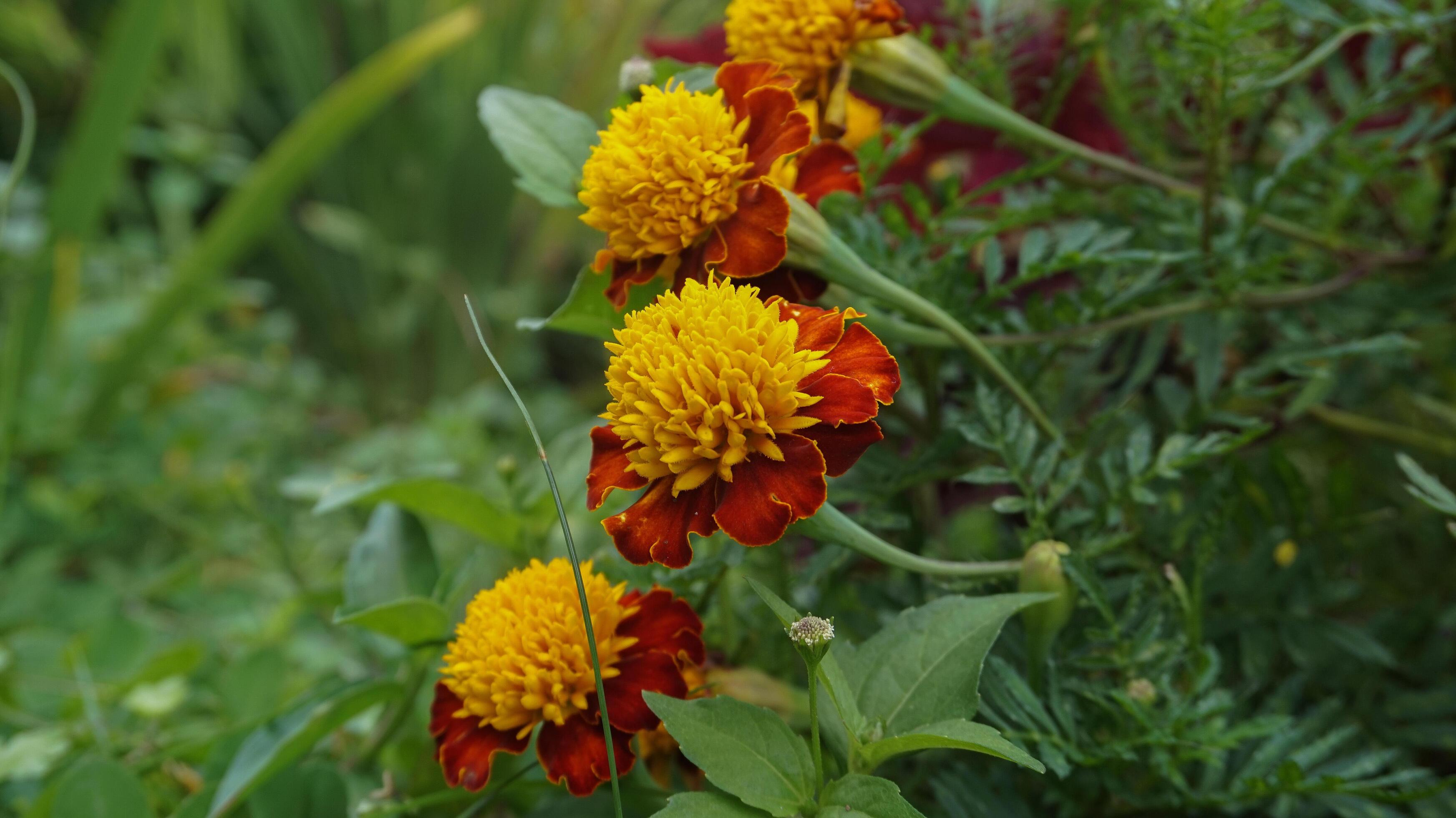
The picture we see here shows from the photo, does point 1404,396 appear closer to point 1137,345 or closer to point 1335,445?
point 1335,445

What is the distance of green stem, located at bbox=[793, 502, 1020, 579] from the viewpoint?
303mm

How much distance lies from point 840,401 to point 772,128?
96 mm

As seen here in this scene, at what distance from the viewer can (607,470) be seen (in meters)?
0.29

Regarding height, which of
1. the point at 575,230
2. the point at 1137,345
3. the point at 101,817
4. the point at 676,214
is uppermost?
the point at 676,214

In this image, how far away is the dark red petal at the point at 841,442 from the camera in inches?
10.8

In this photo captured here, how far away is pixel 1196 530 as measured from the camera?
407mm

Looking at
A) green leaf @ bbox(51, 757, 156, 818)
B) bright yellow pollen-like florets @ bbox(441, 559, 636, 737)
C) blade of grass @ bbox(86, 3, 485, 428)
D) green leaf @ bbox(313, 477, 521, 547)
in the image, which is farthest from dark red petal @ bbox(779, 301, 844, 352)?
blade of grass @ bbox(86, 3, 485, 428)

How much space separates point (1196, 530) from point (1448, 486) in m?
0.20

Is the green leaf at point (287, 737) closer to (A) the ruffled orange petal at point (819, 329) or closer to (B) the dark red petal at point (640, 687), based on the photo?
(B) the dark red petal at point (640, 687)

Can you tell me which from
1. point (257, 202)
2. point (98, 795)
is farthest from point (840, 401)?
point (257, 202)

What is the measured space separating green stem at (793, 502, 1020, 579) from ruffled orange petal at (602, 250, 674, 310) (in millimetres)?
92

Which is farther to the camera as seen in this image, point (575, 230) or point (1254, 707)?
point (575, 230)

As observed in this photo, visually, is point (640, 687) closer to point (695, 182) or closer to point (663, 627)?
point (663, 627)

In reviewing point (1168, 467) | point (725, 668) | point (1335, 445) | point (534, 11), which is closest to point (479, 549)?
point (725, 668)
